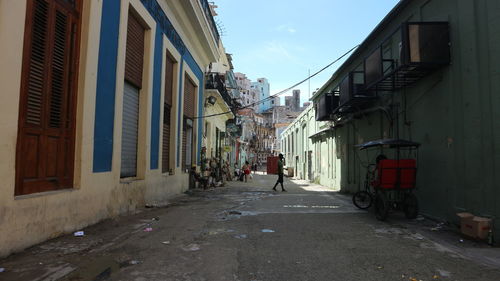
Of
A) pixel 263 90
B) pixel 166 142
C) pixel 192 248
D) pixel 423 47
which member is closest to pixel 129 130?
pixel 166 142

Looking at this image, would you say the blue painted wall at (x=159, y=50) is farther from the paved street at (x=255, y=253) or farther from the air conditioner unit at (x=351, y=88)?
the air conditioner unit at (x=351, y=88)

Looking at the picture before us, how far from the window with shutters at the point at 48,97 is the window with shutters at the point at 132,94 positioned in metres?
2.81

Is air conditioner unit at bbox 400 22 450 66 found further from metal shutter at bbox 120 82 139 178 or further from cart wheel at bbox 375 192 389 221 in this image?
metal shutter at bbox 120 82 139 178

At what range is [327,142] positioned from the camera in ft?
68.3

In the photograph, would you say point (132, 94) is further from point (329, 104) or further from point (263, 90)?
point (263, 90)

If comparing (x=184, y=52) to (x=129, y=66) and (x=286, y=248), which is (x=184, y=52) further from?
(x=286, y=248)

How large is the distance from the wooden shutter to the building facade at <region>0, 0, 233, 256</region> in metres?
Answer: 0.03

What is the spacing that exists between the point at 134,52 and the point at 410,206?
27.4 ft

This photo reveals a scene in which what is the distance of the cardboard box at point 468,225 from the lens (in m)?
6.23

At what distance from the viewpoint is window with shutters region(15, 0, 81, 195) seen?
514 cm

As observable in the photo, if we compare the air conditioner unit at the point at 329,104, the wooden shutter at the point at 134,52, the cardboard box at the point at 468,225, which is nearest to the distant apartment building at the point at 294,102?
the air conditioner unit at the point at 329,104

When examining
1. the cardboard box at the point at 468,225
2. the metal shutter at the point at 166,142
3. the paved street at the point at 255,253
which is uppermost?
the metal shutter at the point at 166,142

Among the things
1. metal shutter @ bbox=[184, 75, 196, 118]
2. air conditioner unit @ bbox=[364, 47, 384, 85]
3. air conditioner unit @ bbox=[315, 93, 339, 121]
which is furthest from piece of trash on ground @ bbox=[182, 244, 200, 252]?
air conditioner unit @ bbox=[315, 93, 339, 121]

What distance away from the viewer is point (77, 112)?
6.40 m
